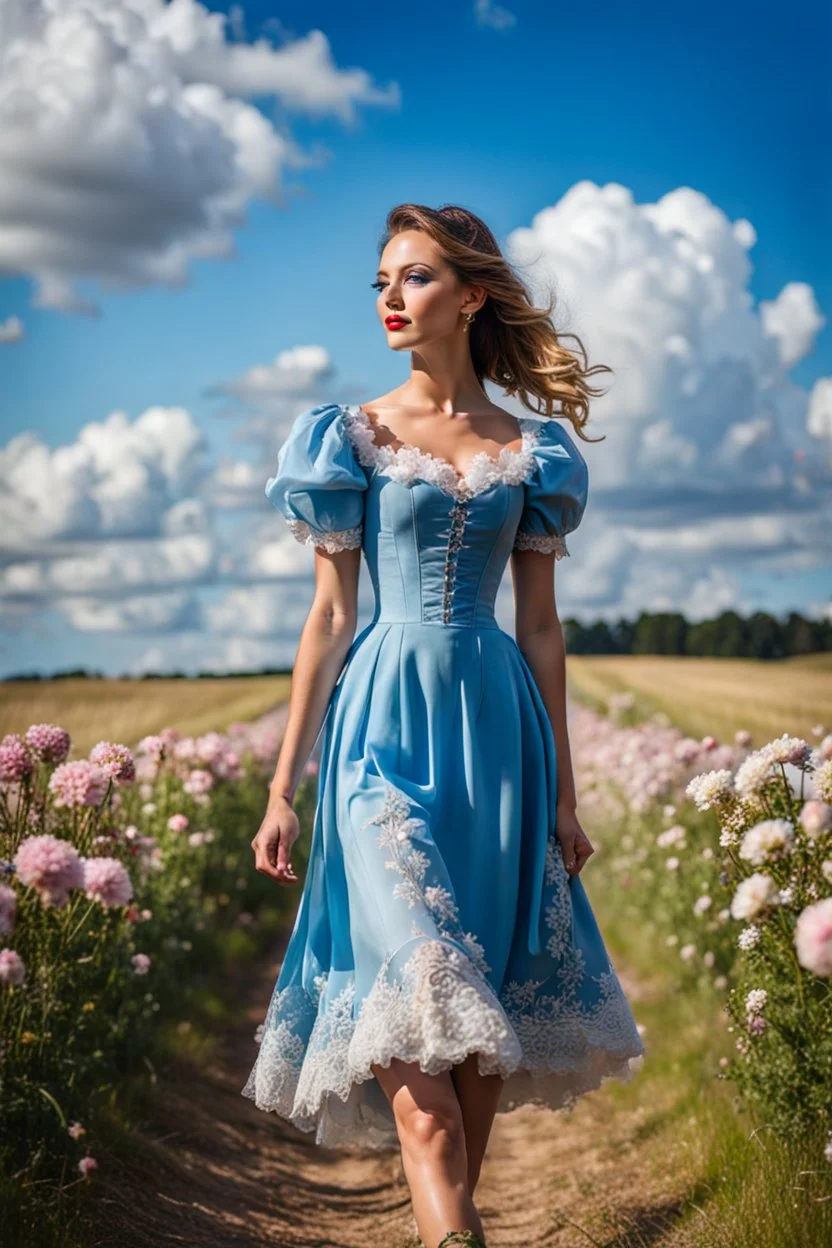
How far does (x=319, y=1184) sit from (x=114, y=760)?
7.83 ft

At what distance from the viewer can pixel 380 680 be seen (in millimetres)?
3561

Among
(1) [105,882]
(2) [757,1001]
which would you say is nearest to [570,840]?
(2) [757,1001]

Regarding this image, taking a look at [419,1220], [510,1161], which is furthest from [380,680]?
[510,1161]

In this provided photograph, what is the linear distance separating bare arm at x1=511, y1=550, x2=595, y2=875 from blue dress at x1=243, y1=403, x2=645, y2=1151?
5 cm

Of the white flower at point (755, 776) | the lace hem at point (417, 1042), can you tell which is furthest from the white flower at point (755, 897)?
the lace hem at point (417, 1042)

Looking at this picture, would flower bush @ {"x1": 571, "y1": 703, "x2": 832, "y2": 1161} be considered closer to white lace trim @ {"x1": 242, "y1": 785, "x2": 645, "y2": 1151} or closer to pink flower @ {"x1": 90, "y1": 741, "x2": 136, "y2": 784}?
white lace trim @ {"x1": 242, "y1": 785, "x2": 645, "y2": 1151}

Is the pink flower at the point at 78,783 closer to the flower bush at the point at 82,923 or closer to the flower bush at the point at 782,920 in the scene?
the flower bush at the point at 82,923

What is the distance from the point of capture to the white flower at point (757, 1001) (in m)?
3.65

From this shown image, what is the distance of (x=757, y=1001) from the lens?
365 cm

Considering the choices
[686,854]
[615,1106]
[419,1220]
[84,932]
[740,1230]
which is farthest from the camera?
[686,854]

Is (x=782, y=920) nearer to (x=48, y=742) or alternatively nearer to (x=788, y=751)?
(x=788, y=751)

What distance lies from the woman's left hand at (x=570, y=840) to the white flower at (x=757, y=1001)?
1.78 feet

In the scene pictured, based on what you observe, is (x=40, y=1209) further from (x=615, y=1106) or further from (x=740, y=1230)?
(x=615, y=1106)

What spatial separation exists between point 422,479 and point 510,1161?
319cm
